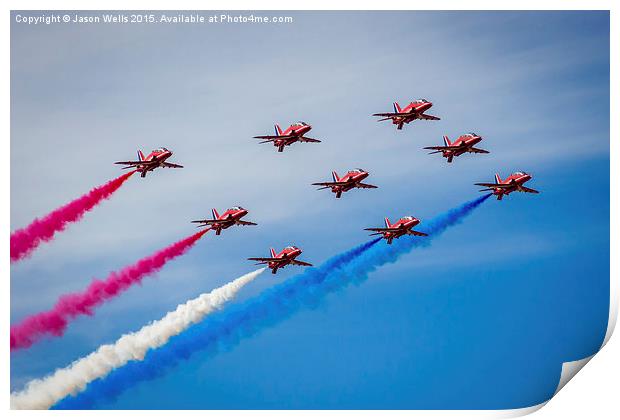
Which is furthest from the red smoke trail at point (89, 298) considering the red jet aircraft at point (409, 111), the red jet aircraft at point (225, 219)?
the red jet aircraft at point (409, 111)

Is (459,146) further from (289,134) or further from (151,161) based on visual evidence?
(151,161)

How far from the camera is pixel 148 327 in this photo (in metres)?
101

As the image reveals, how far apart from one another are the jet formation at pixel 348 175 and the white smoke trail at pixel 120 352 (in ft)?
7.66

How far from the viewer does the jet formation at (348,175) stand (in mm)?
100188

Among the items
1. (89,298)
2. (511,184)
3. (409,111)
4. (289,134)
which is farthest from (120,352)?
(511,184)

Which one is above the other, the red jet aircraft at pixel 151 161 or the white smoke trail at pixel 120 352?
the red jet aircraft at pixel 151 161

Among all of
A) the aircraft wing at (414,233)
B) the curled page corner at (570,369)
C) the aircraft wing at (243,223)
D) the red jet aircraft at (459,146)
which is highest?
the red jet aircraft at (459,146)

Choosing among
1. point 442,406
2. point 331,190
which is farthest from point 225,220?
point 442,406

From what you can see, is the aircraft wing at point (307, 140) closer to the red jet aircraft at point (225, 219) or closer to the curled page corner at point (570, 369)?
the red jet aircraft at point (225, 219)

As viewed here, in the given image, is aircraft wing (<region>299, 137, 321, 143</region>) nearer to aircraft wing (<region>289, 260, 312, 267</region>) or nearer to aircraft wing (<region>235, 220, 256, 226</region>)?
aircraft wing (<region>235, 220, 256, 226</region>)

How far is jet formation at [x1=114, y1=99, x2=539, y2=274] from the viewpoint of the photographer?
100188 millimetres

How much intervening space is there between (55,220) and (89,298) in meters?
3.87

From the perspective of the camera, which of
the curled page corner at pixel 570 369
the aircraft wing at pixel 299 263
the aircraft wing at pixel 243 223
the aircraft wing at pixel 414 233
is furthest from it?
the aircraft wing at pixel 414 233

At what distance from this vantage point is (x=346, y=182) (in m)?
100
